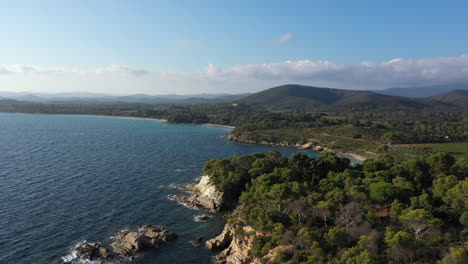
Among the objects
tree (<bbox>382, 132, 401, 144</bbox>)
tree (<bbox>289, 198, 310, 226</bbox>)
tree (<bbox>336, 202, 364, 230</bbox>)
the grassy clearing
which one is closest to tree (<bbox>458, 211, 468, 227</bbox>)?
tree (<bbox>336, 202, 364, 230</bbox>)

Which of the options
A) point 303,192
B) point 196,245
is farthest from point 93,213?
point 303,192

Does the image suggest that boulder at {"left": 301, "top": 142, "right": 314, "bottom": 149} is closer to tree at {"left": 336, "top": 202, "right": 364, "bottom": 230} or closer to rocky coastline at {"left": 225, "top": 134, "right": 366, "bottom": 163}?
rocky coastline at {"left": 225, "top": 134, "right": 366, "bottom": 163}

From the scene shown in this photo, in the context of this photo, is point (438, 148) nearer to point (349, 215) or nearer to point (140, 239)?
point (349, 215)

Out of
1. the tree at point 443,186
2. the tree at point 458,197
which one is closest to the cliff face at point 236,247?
the tree at point 458,197

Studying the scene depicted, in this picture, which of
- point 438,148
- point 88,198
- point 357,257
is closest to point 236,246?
point 357,257

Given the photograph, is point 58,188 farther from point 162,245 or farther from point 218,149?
point 218,149

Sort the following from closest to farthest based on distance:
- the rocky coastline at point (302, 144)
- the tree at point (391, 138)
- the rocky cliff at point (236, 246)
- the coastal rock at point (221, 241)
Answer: the rocky cliff at point (236, 246), the coastal rock at point (221, 241), the rocky coastline at point (302, 144), the tree at point (391, 138)

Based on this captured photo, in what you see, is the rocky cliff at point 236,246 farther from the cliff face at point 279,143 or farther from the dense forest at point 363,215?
the cliff face at point 279,143
